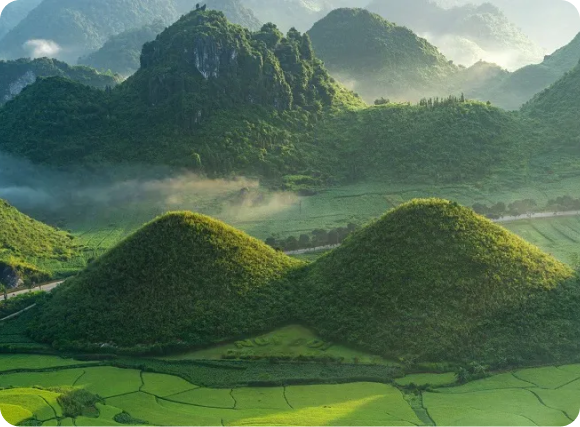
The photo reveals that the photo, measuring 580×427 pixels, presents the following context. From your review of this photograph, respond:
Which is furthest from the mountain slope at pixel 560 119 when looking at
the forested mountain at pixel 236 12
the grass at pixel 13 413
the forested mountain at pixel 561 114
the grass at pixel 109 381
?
the forested mountain at pixel 236 12

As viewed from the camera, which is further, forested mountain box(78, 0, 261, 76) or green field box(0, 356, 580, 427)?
forested mountain box(78, 0, 261, 76)

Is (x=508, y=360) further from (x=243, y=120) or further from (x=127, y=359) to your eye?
(x=243, y=120)

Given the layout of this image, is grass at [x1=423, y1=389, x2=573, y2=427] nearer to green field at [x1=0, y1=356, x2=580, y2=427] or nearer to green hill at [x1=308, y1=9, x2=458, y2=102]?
green field at [x1=0, y1=356, x2=580, y2=427]

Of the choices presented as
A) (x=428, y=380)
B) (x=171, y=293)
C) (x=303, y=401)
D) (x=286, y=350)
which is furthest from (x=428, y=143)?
(x=303, y=401)

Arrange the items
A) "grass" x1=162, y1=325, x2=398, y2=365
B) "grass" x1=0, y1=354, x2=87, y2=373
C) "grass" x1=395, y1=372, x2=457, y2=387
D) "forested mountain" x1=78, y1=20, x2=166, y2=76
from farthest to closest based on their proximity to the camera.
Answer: "forested mountain" x1=78, y1=20, x2=166, y2=76 < "grass" x1=0, y1=354, x2=87, y2=373 < "grass" x1=162, y1=325, x2=398, y2=365 < "grass" x1=395, y1=372, x2=457, y2=387

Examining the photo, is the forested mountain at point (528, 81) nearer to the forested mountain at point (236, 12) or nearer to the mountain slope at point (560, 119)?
the mountain slope at point (560, 119)

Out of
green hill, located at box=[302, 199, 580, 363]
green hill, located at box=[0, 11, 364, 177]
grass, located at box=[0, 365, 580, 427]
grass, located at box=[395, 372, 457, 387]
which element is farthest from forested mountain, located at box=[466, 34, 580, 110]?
grass, located at box=[0, 365, 580, 427]

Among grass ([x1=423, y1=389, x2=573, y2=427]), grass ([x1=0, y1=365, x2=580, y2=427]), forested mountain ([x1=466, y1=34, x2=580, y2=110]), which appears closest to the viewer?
grass ([x1=423, y1=389, x2=573, y2=427])
